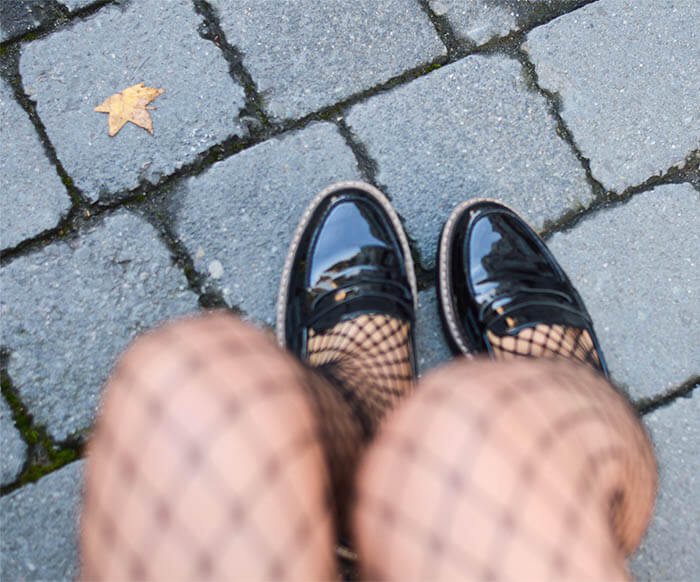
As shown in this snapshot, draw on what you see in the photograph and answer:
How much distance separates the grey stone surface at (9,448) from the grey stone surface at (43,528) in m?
Result: 0.05

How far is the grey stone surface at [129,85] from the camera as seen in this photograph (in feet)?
5.26

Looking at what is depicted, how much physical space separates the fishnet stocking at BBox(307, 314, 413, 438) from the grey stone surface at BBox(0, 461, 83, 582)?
2.16 feet

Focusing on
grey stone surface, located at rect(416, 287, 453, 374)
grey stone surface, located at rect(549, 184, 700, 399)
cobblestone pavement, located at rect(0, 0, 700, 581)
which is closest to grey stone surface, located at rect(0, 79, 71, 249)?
cobblestone pavement, located at rect(0, 0, 700, 581)

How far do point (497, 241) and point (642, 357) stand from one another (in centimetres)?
48

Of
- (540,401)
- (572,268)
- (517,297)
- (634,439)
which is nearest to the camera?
(540,401)

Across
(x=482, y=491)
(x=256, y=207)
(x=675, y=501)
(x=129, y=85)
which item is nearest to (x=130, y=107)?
(x=129, y=85)

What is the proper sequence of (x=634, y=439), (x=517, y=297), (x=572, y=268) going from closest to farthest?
(x=634, y=439) → (x=517, y=297) → (x=572, y=268)

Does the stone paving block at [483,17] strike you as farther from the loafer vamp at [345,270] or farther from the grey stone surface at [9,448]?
the grey stone surface at [9,448]

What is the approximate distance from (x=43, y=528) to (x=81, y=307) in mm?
533

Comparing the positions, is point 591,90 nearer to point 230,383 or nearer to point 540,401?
point 540,401

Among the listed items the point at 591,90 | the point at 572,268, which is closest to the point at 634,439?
the point at 572,268

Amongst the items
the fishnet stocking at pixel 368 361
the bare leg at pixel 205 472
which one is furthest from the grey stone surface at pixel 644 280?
the bare leg at pixel 205 472

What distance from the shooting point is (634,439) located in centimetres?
109

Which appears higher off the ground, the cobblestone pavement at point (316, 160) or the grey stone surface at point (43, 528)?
the cobblestone pavement at point (316, 160)
